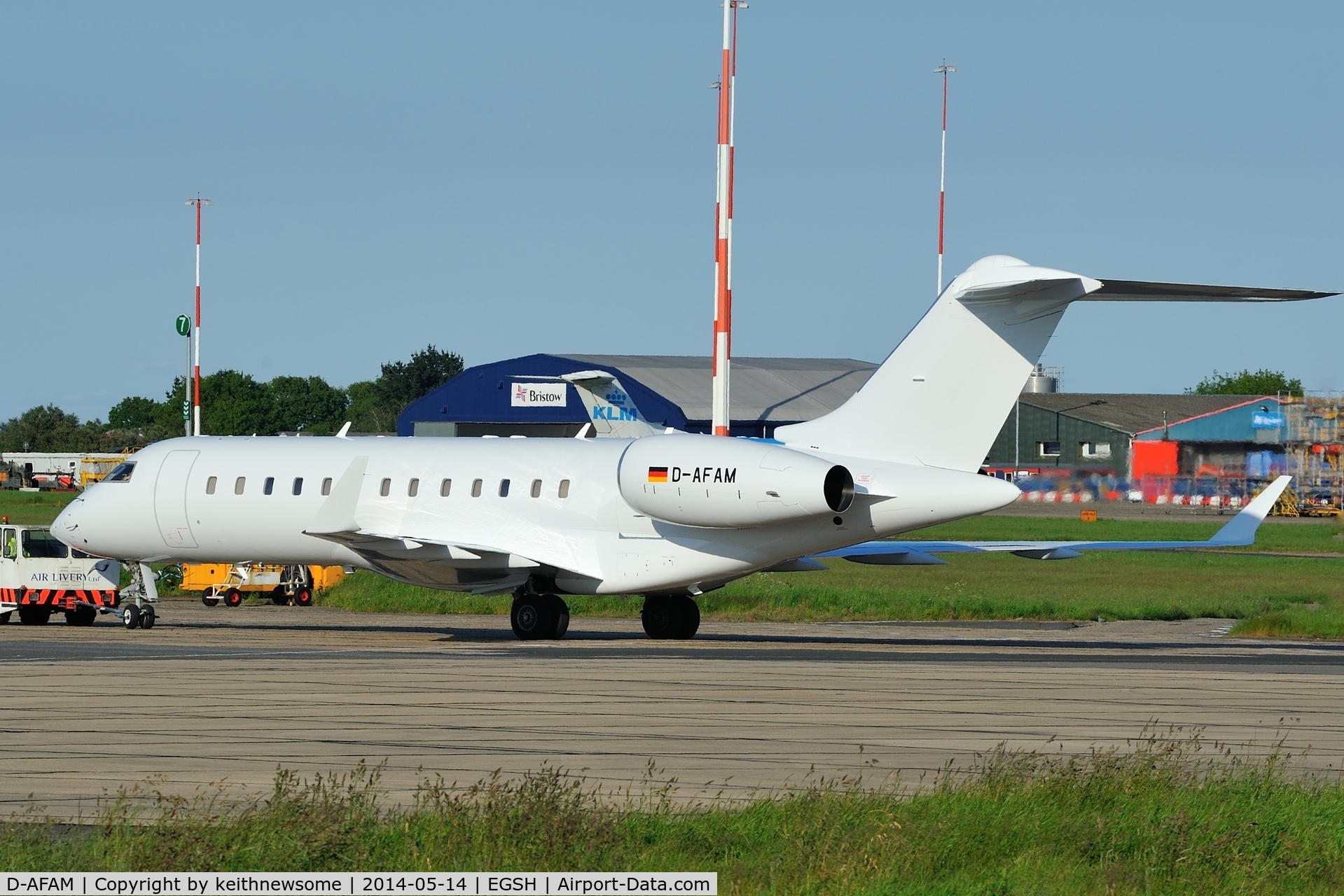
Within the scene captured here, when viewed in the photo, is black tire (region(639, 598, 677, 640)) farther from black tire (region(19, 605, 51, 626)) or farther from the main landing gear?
black tire (region(19, 605, 51, 626))

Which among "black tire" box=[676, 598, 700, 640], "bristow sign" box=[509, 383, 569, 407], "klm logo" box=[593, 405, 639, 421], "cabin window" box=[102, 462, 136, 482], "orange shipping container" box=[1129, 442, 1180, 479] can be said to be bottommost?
"black tire" box=[676, 598, 700, 640]

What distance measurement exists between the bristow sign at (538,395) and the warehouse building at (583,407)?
35mm

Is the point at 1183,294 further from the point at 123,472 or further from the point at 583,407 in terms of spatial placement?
the point at 583,407

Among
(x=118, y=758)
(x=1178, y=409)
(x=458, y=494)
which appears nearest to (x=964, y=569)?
(x=458, y=494)

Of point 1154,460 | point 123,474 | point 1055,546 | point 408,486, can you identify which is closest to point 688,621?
point 408,486

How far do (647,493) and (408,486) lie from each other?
480cm

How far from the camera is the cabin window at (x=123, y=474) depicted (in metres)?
32.2

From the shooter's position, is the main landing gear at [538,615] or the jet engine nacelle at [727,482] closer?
the jet engine nacelle at [727,482]

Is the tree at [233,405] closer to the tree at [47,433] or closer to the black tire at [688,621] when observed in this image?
the tree at [47,433]

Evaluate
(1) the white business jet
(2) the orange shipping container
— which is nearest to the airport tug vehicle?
(1) the white business jet

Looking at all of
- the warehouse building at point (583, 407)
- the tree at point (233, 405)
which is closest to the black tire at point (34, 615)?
the warehouse building at point (583, 407)

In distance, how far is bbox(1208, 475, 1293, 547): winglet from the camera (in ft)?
89.8

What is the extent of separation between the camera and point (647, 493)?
1085 inches

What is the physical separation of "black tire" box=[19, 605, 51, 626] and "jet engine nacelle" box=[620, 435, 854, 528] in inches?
497
